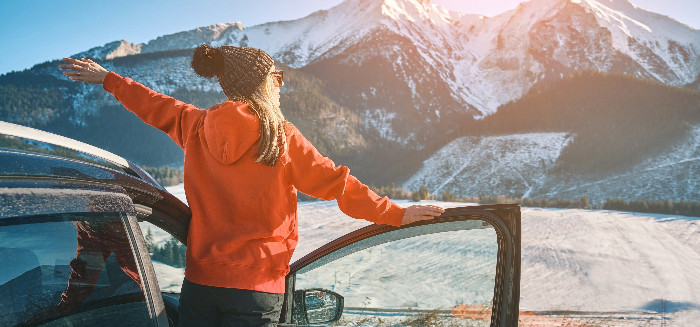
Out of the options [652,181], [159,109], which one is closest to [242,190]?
[159,109]

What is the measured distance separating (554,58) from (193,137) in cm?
14890

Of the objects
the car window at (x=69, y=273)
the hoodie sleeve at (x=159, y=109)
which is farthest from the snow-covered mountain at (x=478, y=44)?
the car window at (x=69, y=273)

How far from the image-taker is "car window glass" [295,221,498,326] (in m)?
1.43

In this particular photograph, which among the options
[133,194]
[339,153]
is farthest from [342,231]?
[339,153]

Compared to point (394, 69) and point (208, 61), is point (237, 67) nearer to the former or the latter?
point (208, 61)

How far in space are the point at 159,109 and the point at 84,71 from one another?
1.49 ft

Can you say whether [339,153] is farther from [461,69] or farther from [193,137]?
[461,69]

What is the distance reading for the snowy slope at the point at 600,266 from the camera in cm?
353

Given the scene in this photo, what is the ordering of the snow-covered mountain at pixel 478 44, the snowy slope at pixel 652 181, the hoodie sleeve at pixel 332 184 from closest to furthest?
the hoodie sleeve at pixel 332 184
the snowy slope at pixel 652 181
the snow-covered mountain at pixel 478 44

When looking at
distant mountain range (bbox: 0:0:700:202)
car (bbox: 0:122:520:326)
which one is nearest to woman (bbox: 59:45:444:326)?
car (bbox: 0:122:520:326)

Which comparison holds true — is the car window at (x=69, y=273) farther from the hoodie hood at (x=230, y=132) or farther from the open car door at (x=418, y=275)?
the open car door at (x=418, y=275)

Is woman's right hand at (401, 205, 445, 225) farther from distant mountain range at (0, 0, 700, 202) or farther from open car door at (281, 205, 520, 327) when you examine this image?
distant mountain range at (0, 0, 700, 202)

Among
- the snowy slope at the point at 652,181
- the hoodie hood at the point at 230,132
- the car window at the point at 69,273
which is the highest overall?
the snowy slope at the point at 652,181

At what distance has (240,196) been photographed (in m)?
1.21
